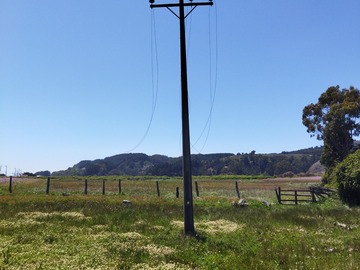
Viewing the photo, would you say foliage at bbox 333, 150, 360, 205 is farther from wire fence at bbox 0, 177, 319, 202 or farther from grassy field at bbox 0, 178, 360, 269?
grassy field at bbox 0, 178, 360, 269

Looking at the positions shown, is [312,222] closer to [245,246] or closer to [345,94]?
[245,246]

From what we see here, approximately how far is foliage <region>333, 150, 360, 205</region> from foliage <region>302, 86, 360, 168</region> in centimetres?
2601

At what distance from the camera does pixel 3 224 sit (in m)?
16.3

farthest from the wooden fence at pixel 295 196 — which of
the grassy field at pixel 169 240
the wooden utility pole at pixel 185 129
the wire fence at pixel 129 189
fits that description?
the wooden utility pole at pixel 185 129

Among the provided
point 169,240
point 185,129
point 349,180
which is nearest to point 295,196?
point 349,180

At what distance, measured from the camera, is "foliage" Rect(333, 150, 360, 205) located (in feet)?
93.7

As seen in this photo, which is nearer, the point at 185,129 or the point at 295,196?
the point at 185,129

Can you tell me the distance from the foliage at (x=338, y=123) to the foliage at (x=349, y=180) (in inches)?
1024

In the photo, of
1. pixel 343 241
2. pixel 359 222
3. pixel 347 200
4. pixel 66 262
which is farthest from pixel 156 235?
pixel 347 200

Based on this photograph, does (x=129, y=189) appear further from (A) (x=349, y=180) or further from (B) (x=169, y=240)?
(B) (x=169, y=240)

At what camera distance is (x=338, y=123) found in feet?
186

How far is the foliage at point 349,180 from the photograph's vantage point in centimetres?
2857

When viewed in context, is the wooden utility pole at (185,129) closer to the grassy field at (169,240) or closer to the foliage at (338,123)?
the grassy field at (169,240)

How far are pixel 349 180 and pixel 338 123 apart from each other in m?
30.5
